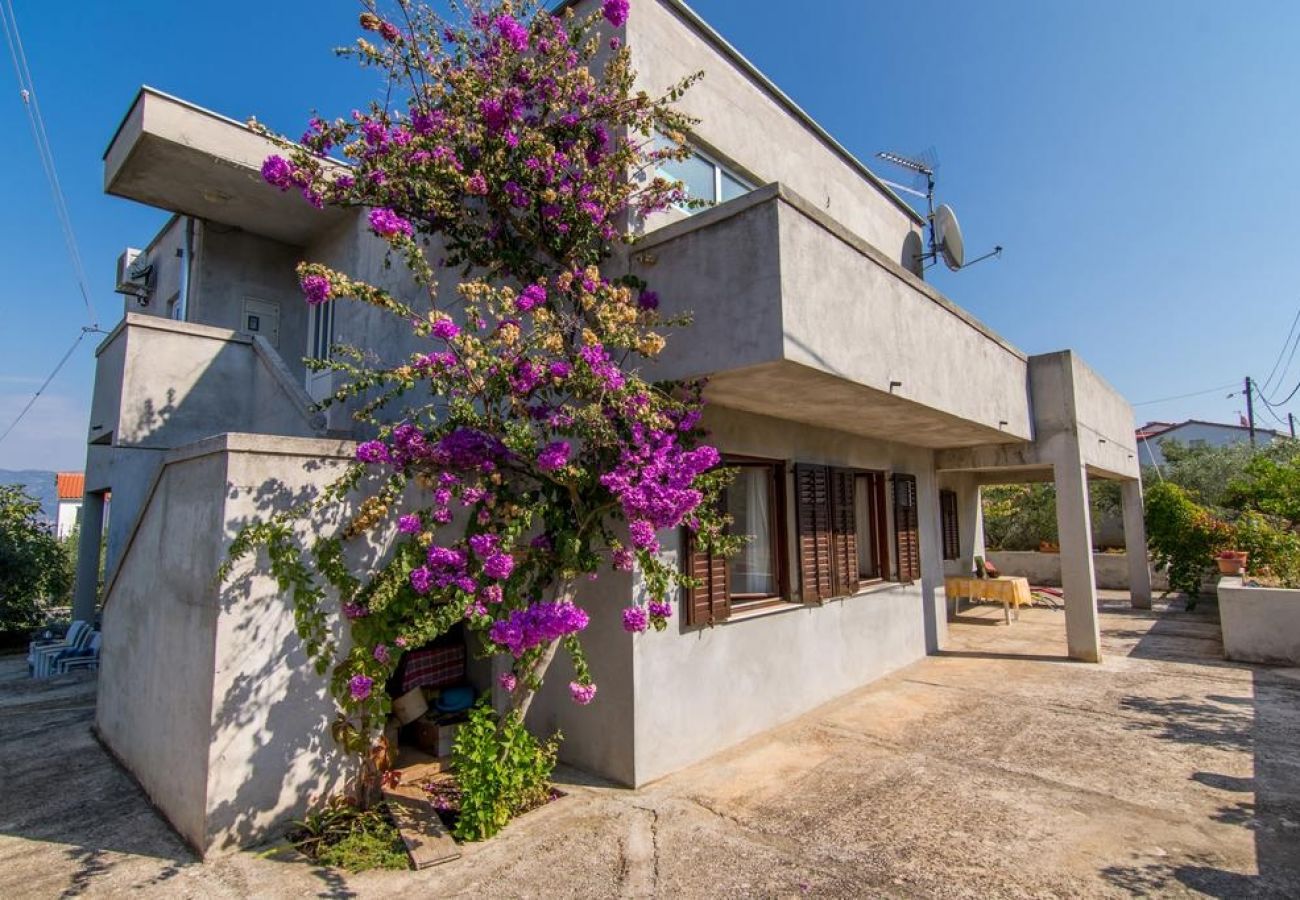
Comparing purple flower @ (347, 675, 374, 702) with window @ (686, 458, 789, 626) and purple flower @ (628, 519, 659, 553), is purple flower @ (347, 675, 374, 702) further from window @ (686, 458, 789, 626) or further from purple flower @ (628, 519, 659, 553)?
window @ (686, 458, 789, 626)

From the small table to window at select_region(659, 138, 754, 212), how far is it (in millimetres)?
8979

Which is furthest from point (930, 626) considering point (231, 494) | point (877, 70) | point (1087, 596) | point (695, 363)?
point (231, 494)

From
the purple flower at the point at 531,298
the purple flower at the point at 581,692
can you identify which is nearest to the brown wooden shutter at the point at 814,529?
the purple flower at the point at 581,692

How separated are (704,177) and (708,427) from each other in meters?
3.32

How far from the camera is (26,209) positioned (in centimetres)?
1712

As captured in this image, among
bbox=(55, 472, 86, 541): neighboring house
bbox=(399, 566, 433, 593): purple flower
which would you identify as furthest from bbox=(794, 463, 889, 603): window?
bbox=(55, 472, 86, 541): neighboring house

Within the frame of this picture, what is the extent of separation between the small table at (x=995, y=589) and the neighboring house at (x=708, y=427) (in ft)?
9.81

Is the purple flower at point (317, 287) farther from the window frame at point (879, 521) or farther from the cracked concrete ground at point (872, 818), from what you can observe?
the window frame at point (879, 521)

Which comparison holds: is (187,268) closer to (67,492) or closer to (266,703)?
(266,703)

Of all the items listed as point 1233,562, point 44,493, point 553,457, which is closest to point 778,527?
point 553,457

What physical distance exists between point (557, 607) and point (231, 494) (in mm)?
2589

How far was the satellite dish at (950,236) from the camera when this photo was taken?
11.8 m

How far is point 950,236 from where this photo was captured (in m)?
11.8

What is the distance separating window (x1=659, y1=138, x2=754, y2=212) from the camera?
720cm
